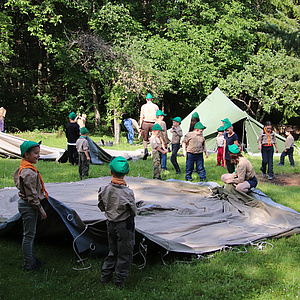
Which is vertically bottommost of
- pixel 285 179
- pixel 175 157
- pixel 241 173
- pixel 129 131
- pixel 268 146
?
pixel 285 179

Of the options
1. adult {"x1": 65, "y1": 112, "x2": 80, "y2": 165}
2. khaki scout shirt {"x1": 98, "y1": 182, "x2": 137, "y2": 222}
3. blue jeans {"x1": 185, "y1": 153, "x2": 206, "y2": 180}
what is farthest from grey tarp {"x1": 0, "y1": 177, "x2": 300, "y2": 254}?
adult {"x1": 65, "y1": 112, "x2": 80, "y2": 165}

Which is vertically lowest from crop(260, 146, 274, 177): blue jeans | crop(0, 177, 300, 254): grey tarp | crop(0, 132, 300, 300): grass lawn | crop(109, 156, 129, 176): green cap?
crop(0, 132, 300, 300): grass lawn

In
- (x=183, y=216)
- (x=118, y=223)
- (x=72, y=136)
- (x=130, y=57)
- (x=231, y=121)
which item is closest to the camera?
(x=118, y=223)

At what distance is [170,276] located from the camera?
4.19 meters

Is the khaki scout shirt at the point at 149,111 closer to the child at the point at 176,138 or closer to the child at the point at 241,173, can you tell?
the child at the point at 176,138

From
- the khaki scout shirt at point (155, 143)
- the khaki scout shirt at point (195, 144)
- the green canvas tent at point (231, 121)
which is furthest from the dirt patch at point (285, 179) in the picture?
the green canvas tent at point (231, 121)

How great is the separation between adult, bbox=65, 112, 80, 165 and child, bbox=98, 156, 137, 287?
274 inches

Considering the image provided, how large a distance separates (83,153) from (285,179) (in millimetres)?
5237

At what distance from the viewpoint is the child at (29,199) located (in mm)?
4145

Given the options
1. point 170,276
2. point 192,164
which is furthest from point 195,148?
point 170,276

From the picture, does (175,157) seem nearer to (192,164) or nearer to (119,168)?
(192,164)

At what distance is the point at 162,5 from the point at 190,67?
5.44m

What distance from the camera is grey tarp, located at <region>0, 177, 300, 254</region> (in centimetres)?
462

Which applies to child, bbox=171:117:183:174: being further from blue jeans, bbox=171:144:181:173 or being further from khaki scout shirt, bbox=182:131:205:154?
khaki scout shirt, bbox=182:131:205:154
